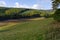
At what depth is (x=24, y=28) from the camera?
414 centimetres

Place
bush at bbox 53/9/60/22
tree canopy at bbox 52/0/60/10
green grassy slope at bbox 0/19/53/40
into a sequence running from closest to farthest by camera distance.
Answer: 1. green grassy slope at bbox 0/19/53/40
2. bush at bbox 53/9/60/22
3. tree canopy at bbox 52/0/60/10

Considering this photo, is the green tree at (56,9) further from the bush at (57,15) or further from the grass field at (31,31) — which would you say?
the grass field at (31,31)

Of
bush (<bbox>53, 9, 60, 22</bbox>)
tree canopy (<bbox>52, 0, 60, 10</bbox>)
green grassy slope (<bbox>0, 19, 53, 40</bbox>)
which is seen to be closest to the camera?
green grassy slope (<bbox>0, 19, 53, 40</bbox>)

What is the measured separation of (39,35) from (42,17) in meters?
0.58

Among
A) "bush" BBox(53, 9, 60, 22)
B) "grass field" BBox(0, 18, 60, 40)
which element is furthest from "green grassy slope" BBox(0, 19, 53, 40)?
"bush" BBox(53, 9, 60, 22)

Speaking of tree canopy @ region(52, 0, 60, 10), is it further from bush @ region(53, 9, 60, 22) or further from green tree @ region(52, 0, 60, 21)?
bush @ region(53, 9, 60, 22)

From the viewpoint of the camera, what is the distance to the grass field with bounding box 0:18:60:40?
3.91m

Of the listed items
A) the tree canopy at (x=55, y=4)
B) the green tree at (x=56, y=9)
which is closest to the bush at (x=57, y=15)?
the green tree at (x=56, y=9)

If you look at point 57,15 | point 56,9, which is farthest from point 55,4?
point 57,15

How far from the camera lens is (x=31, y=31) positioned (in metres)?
4.11

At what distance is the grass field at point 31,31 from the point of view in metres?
3.91

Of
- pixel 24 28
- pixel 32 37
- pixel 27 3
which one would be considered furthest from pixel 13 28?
pixel 27 3

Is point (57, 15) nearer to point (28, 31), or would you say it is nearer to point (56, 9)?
point (56, 9)

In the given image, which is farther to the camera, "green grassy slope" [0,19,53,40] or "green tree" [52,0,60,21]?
"green tree" [52,0,60,21]
